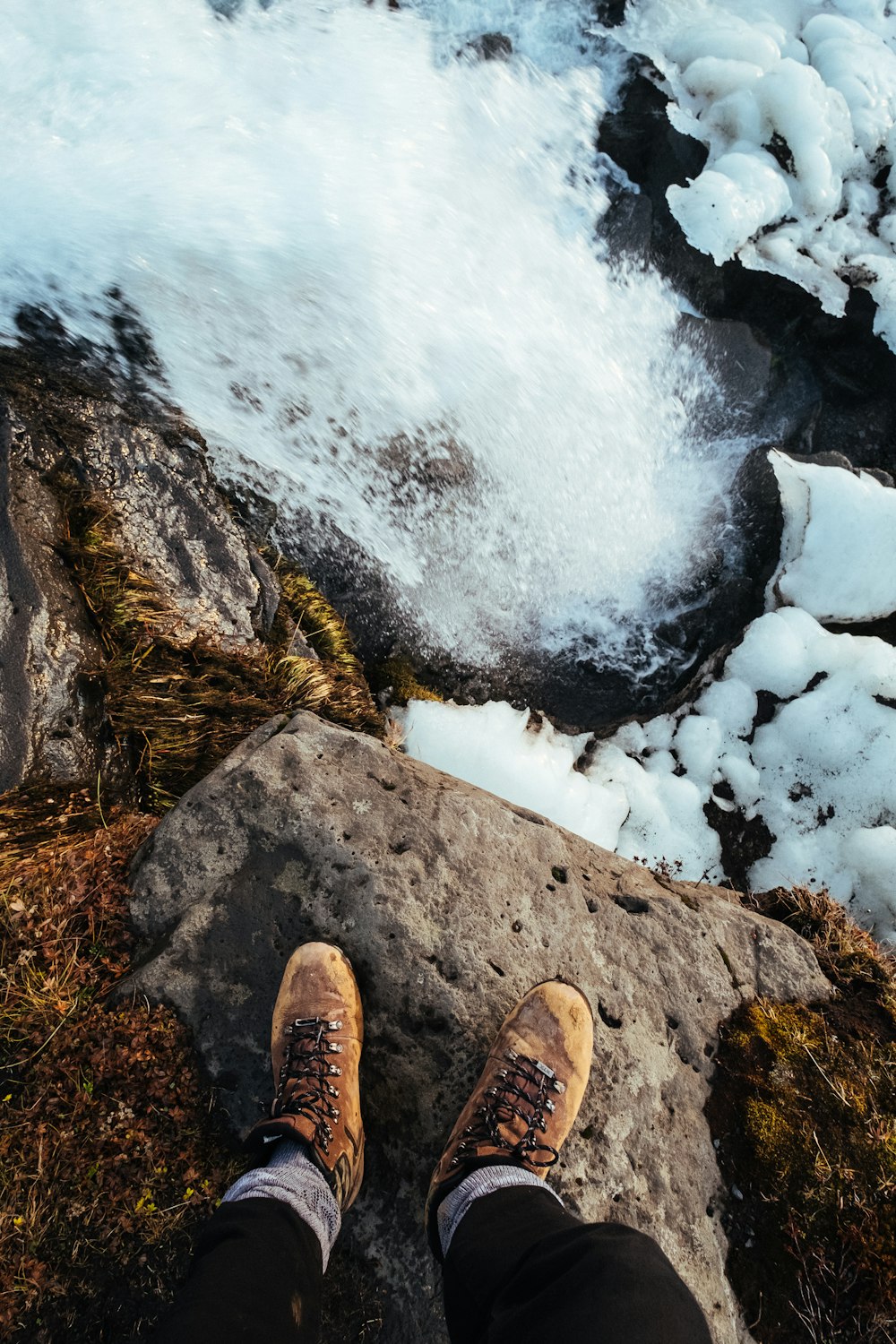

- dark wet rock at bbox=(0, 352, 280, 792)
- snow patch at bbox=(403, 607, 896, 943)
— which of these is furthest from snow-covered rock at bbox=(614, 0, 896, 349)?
dark wet rock at bbox=(0, 352, 280, 792)

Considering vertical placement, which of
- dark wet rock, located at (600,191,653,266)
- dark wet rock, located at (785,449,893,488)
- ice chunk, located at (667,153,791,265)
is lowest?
dark wet rock, located at (785,449,893,488)

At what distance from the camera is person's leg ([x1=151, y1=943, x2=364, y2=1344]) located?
6.57ft

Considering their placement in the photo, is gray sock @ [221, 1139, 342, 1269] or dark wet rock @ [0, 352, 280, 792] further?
dark wet rock @ [0, 352, 280, 792]

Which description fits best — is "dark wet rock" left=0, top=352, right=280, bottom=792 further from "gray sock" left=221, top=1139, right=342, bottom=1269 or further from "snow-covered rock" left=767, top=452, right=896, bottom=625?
"snow-covered rock" left=767, top=452, right=896, bottom=625

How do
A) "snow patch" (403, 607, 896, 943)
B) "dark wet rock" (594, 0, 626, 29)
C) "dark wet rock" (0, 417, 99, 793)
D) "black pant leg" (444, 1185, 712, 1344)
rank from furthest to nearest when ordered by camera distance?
"dark wet rock" (594, 0, 626, 29) → "snow patch" (403, 607, 896, 943) → "dark wet rock" (0, 417, 99, 793) → "black pant leg" (444, 1185, 712, 1344)

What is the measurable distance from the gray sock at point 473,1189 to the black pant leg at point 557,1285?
0.20 ft

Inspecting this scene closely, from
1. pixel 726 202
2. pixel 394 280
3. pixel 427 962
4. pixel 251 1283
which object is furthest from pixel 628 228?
pixel 251 1283

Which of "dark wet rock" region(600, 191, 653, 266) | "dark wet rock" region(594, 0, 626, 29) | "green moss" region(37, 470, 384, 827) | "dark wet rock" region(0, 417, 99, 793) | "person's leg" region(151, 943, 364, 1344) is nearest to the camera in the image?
"person's leg" region(151, 943, 364, 1344)

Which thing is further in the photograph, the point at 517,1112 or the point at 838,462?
the point at 838,462

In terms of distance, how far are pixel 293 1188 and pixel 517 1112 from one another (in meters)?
0.91

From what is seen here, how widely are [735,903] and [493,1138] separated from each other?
197 cm

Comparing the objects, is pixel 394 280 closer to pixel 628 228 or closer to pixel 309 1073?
pixel 628 228

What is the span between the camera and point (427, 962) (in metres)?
2.99

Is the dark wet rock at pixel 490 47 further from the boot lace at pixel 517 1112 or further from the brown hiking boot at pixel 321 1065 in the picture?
the boot lace at pixel 517 1112
